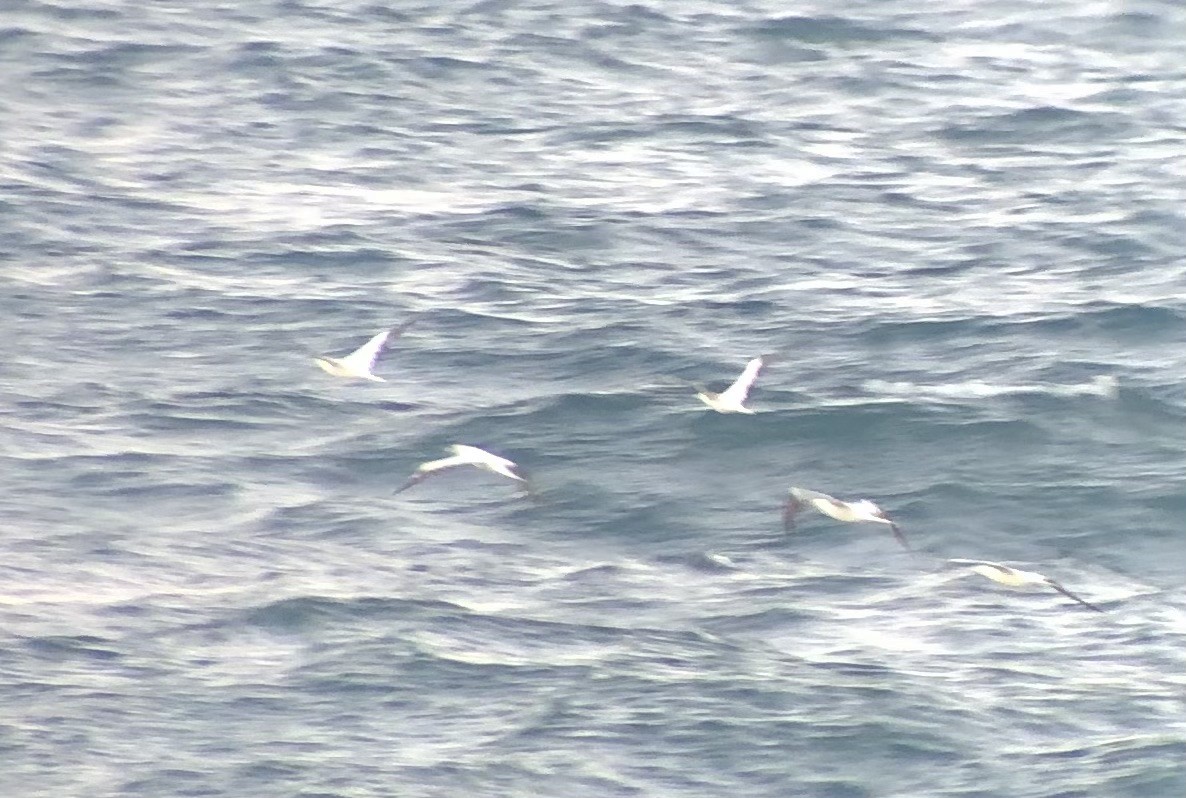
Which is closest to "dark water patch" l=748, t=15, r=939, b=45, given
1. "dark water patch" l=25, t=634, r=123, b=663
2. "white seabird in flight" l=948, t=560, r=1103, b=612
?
"white seabird in flight" l=948, t=560, r=1103, b=612

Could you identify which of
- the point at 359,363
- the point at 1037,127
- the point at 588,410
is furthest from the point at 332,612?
the point at 1037,127

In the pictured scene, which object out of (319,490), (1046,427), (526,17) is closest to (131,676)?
(319,490)

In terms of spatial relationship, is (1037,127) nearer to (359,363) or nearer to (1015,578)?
(359,363)

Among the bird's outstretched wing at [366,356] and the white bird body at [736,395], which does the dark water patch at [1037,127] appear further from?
the bird's outstretched wing at [366,356]

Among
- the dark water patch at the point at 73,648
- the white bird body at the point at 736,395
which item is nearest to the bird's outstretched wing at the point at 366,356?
the white bird body at the point at 736,395

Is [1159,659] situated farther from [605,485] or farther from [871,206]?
[871,206]

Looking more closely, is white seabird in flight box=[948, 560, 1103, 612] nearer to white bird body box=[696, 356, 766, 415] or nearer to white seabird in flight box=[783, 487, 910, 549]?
white seabird in flight box=[783, 487, 910, 549]
